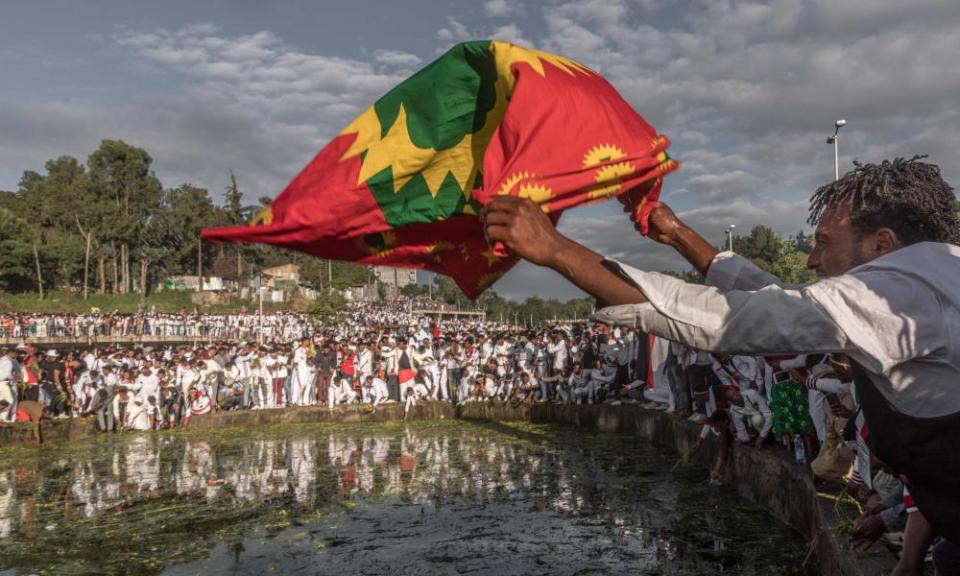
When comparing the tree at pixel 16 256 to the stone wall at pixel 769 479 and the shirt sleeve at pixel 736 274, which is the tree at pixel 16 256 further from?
the shirt sleeve at pixel 736 274

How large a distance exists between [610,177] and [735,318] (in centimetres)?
96

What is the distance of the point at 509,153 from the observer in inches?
88.1

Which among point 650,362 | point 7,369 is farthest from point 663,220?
point 7,369

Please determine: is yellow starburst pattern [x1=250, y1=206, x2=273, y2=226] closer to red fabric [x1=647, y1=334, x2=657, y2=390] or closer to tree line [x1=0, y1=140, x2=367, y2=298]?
red fabric [x1=647, y1=334, x2=657, y2=390]

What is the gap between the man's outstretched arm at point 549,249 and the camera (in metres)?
1.54

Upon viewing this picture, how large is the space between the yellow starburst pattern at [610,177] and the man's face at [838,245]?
0.65 meters

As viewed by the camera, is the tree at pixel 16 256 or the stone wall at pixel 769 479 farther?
the tree at pixel 16 256

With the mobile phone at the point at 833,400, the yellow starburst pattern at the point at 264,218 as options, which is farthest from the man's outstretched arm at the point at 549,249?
the mobile phone at the point at 833,400

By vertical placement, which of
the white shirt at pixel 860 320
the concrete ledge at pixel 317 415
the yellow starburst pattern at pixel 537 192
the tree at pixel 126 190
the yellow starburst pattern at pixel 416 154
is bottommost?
the concrete ledge at pixel 317 415

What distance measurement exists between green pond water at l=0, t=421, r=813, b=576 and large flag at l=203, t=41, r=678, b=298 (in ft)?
10.4

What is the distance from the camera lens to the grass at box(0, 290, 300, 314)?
154ft

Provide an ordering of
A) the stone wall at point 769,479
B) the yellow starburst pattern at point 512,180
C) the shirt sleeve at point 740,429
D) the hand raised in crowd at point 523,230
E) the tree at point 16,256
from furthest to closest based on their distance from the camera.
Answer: the tree at point 16,256 → the shirt sleeve at point 740,429 → the stone wall at point 769,479 → the yellow starburst pattern at point 512,180 → the hand raised in crowd at point 523,230

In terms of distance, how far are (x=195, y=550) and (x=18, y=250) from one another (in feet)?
181

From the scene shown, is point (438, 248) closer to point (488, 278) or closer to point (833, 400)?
point (488, 278)
